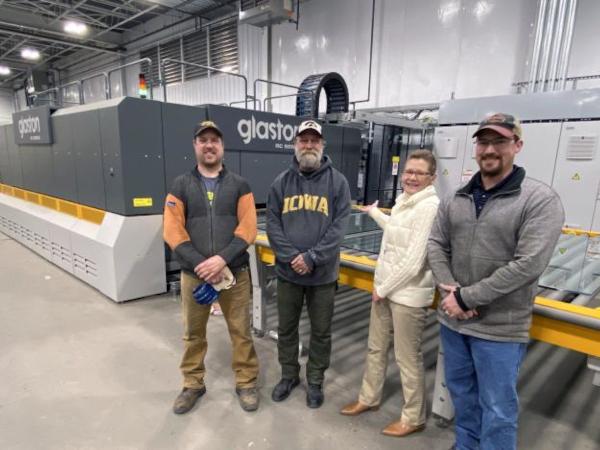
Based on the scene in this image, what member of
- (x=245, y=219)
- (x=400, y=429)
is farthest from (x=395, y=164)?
(x=400, y=429)

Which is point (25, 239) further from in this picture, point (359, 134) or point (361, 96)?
point (361, 96)

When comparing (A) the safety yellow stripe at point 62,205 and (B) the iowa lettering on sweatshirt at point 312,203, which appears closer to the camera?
(B) the iowa lettering on sweatshirt at point 312,203

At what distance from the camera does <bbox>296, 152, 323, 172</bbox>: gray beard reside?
76.4 inches

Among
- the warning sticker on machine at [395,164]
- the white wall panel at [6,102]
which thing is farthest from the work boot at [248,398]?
the white wall panel at [6,102]

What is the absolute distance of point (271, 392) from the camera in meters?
2.26

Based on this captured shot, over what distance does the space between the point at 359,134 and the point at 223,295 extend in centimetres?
385

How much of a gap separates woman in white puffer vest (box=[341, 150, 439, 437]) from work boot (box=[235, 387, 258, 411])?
718 mm

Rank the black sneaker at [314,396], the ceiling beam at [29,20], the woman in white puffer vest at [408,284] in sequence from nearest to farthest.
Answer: the woman in white puffer vest at [408,284]
the black sneaker at [314,396]
the ceiling beam at [29,20]

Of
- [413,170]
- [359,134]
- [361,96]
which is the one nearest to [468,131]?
[359,134]

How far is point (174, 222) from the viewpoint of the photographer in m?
1.92

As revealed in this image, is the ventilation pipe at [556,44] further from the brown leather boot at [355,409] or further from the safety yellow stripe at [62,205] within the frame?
the safety yellow stripe at [62,205]

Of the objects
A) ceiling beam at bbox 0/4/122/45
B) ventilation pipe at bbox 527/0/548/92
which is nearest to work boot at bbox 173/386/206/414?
ventilation pipe at bbox 527/0/548/92

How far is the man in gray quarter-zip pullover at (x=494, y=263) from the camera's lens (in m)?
1.27

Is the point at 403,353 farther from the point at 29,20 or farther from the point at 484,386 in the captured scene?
the point at 29,20
